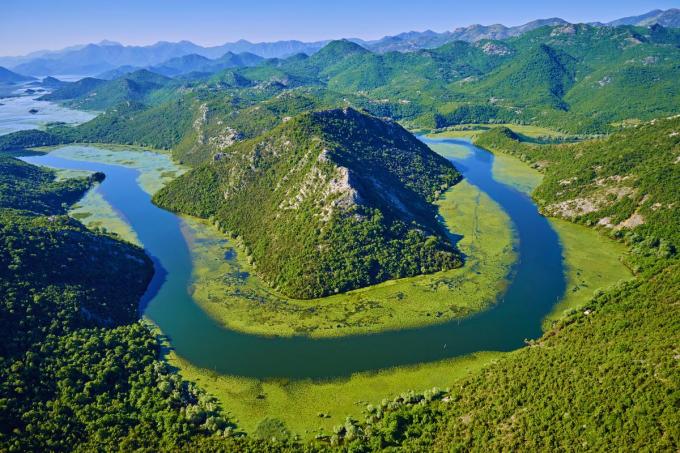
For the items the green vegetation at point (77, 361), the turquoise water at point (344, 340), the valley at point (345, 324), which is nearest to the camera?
the valley at point (345, 324)

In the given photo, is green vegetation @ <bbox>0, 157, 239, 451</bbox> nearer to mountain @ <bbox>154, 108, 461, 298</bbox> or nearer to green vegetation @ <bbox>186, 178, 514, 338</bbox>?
green vegetation @ <bbox>186, 178, 514, 338</bbox>

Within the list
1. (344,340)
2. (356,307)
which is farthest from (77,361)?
(356,307)

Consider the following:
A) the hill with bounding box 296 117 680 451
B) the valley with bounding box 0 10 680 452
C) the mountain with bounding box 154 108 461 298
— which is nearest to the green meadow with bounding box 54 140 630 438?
the valley with bounding box 0 10 680 452

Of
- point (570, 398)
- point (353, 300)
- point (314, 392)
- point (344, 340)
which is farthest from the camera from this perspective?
point (353, 300)

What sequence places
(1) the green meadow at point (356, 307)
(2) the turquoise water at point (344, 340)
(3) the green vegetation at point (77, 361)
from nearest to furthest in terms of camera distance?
(3) the green vegetation at point (77, 361) → (1) the green meadow at point (356, 307) → (2) the turquoise water at point (344, 340)

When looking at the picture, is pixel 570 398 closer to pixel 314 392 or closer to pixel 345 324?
pixel 314 392

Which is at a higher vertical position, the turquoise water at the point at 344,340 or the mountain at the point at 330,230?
the mountain at the point at 330,230

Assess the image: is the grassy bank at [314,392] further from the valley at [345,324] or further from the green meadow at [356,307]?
the valley at [345,324]

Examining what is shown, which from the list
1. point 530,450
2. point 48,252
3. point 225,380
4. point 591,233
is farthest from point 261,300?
point 591,233

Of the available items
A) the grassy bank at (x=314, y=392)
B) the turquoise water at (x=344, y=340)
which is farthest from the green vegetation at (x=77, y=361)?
the turquoise water at (x=344, y=340)

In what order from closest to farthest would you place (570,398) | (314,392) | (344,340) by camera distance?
(570,398) < (314,392) < (344,340)

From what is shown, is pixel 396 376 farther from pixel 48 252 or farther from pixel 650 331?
pixel 48 252

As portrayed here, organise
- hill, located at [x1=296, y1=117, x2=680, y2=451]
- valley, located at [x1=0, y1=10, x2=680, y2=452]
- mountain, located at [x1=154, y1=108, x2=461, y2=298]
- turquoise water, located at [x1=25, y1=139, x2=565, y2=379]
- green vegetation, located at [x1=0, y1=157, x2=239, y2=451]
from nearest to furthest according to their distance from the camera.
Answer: hill, located at [x1=296, y1=117, x2=680, y2=451] < valley, located at [x1=0, y1=10, x2=680, y2=452] < green vegetation, located at [x1=0, y1=157, x2=239, y2=451] < turquoise water, located at [x1=25, y1=139, x2=565, y2=379] < mountain, located at [x1=154, y1=108, x2=461, y2=298]
